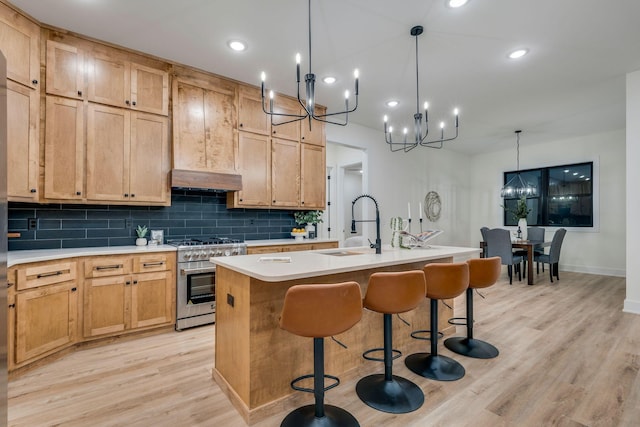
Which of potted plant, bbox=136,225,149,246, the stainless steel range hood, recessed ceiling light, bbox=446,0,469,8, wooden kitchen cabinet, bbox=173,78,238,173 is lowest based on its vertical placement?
potted plant, bbox=136,225,149,246

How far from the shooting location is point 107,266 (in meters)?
2.85

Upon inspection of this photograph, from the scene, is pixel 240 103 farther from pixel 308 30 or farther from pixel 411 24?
pixel 411 24

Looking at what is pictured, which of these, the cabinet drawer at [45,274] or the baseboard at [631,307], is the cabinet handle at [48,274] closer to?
the cabinet drawer at [45,274]

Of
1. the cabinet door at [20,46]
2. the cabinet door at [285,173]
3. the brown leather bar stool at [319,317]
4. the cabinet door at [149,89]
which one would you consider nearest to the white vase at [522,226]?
the cabinet door at [285,173]

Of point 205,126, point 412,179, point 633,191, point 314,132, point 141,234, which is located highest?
point 314,132

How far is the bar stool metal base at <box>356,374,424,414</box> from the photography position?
1914 millimetres

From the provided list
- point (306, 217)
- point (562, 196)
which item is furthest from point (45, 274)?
point (562, 196)

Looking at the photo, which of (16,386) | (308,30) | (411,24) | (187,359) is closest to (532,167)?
(411,24)

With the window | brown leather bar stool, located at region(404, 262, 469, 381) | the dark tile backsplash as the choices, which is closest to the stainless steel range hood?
the dark tile backsplash

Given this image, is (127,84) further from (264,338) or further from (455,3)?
(455,3)

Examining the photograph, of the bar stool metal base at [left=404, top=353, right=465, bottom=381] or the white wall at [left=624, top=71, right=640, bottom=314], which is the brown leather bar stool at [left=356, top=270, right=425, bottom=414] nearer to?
the bar stool metal base at [left=404, top=353, right=465, bottom=381]

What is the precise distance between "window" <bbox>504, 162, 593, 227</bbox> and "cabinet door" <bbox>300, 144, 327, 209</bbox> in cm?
541

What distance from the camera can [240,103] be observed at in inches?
153

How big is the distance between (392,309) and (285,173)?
2.80m
